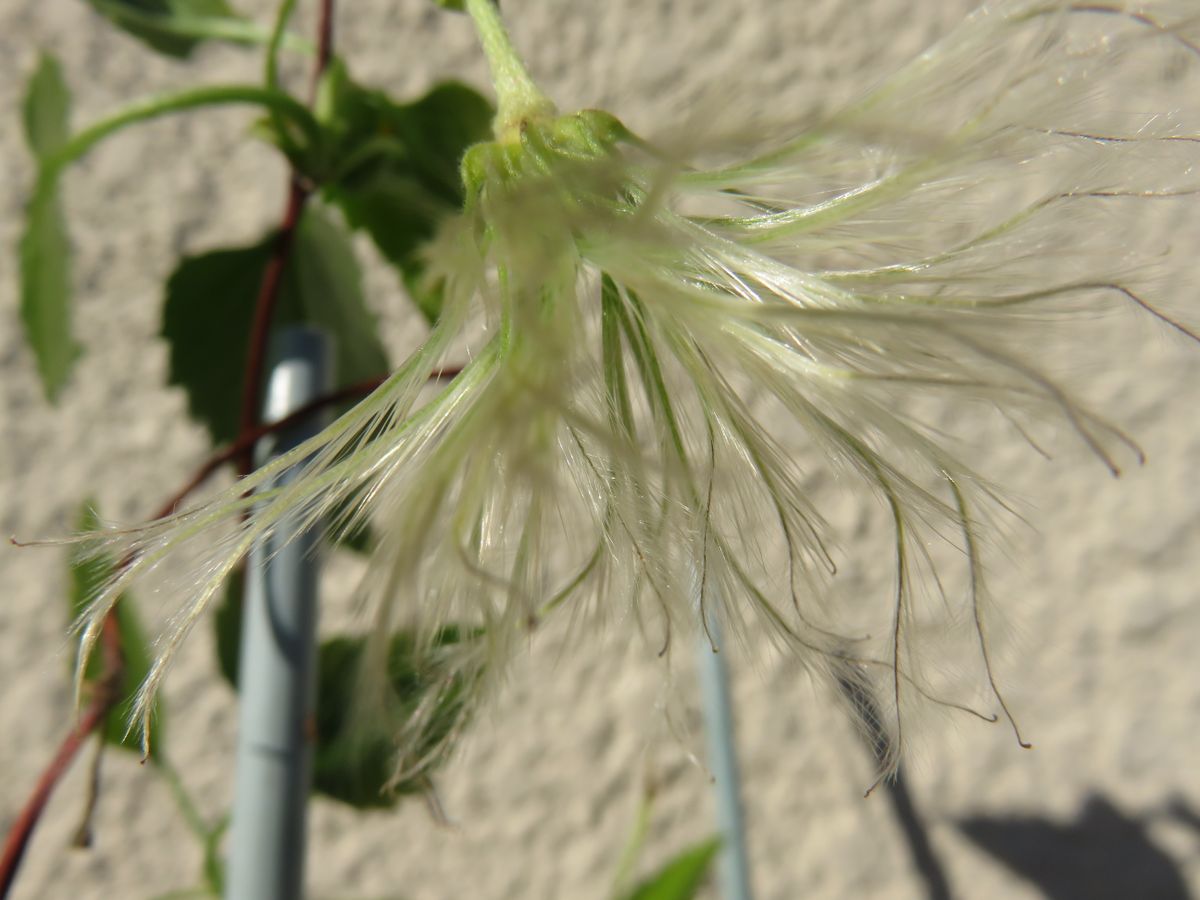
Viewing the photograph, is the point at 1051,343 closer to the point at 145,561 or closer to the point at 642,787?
the point at 145,561

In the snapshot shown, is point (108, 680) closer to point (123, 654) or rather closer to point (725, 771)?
point (123, 654)

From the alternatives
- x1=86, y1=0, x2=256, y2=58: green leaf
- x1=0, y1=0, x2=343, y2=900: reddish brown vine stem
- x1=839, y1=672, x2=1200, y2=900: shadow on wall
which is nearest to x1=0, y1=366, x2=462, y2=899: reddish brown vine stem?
x1=0, y1=0, x2=343, y2=900: reddish brown vine stem

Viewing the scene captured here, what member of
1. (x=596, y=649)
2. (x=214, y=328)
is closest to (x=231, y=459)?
(x=214, y=328)

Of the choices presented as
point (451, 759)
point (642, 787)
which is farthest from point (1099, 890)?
point (451, 759)

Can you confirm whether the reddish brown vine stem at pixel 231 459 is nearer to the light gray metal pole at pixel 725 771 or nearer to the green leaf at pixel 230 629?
the green leaf at pixel 230 629

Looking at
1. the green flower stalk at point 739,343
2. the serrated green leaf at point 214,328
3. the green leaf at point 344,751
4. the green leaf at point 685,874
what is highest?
the serrated green leaf at point 214,328

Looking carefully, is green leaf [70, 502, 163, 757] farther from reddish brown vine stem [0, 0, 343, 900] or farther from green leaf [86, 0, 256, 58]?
green leaf [86, 0, 256, 58]

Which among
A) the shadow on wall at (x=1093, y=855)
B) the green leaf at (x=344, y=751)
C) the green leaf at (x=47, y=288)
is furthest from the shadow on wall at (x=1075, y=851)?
the green leaf at (x=47, y=288)
